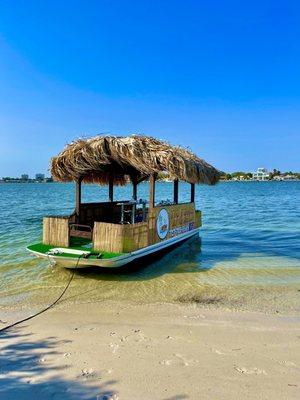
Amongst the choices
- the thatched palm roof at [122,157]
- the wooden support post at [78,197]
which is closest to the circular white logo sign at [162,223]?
the thatched palm roof at [122,157]

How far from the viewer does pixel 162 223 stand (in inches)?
448

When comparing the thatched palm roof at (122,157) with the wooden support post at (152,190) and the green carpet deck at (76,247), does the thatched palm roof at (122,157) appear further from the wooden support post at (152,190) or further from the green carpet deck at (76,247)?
the green carpet deck at (76,247)

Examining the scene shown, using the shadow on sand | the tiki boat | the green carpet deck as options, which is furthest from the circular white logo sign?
the shadow on sand

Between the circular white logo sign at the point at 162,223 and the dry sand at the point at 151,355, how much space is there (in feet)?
13.1

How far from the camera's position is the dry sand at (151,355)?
4184mm

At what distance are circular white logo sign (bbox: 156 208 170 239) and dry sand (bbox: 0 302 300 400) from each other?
3986mm

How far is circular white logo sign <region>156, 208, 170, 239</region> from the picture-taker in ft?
36.2

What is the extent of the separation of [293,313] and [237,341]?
79.4 inches

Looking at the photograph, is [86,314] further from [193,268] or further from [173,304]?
[193,268]

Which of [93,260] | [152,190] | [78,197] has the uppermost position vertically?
[152,190]

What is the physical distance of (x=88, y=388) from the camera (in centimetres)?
418

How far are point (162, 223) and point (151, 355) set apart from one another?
253 inches

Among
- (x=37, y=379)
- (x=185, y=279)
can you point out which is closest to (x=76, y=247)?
(x=185, y=279)

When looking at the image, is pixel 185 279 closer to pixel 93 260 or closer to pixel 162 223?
pixel 162 223
